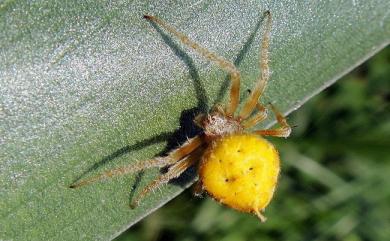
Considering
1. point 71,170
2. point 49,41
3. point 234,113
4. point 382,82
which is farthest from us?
point 382,82

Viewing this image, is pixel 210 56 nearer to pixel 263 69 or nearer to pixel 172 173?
pixel 263 69

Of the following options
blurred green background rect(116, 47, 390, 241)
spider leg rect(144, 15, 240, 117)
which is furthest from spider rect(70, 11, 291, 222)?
blurred green background rect(116, 47, 390, 241)

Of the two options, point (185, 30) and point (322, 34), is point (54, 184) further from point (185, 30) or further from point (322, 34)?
point (322, 34)

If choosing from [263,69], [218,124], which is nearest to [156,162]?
[218,124]

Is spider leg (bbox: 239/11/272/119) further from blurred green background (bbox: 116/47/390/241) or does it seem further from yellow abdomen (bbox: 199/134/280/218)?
blurred green background (bbox: 116/47/390/241)

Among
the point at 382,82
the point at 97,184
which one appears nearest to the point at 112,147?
the point at 97,184

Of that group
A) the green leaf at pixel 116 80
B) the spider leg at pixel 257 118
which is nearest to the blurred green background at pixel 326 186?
the spider leg at pixel 257 118

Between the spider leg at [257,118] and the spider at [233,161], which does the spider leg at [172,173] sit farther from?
the spider leg at [257,118]
